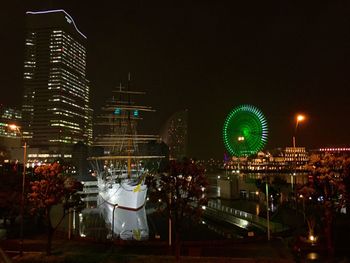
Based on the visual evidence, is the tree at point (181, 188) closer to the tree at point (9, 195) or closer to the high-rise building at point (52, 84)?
the tree at point (9, 195)

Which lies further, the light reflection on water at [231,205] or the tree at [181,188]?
the light reflection on water at [231,205]

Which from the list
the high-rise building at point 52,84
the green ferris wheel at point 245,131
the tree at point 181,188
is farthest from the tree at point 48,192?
the high-rise building at point 52,84

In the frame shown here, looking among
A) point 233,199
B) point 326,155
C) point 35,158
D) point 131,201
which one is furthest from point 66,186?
point 35,158

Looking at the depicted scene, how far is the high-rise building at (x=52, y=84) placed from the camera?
150 meters

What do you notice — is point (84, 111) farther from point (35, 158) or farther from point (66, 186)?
point (66, 186)

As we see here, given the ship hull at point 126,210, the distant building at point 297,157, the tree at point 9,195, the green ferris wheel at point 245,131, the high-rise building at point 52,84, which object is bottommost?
the ship hull at point 126,210

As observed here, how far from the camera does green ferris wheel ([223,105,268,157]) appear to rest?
55531mm

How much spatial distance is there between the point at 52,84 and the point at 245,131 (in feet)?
419

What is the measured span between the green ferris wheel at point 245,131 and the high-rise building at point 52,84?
363ft

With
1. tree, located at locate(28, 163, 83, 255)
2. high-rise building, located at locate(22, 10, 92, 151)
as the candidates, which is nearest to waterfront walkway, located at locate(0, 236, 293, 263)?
tree, located at locate(28, 163, 83, 255)

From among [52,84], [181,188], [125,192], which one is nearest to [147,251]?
[181,188]

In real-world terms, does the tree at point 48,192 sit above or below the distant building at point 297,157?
below

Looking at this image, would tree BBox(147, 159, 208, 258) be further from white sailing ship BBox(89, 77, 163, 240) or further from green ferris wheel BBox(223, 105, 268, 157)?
green ferris wheel BBox(223, 105, 268, 157)

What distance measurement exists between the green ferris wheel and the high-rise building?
111 meters
